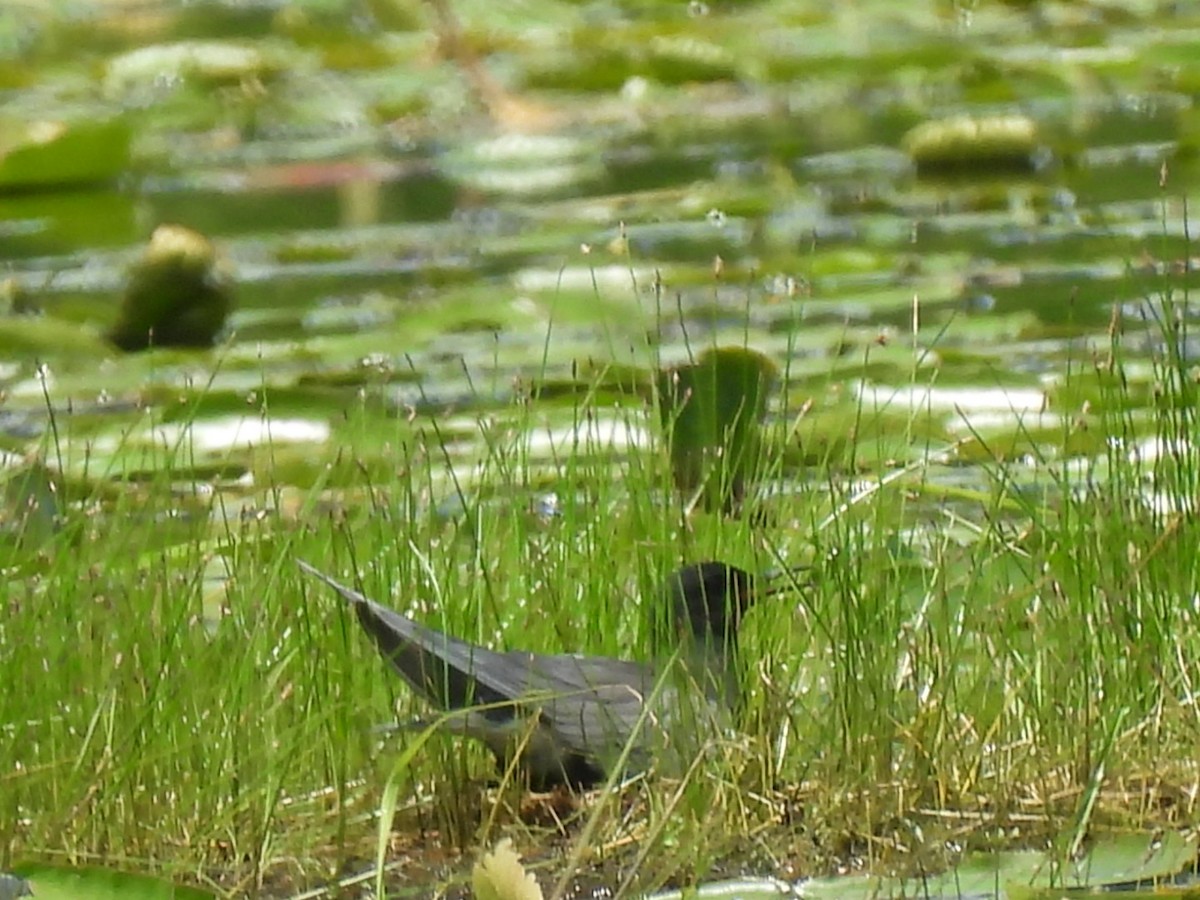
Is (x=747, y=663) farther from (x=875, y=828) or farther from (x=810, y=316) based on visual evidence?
(x=810, y=316)

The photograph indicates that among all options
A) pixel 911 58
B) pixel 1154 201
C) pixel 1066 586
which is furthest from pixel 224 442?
pixel 911 58

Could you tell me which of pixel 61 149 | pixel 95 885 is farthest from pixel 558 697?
pixel 61 149

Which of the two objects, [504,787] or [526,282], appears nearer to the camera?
[504,787]

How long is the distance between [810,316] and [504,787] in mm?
2010

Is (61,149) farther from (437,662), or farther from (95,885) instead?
(95,885)

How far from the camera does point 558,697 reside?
2.11 metres

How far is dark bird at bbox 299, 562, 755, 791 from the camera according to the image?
2.08 metres

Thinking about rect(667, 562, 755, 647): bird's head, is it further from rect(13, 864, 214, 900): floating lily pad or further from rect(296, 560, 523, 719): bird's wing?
rect(13, 864, 214, 900): floating lily pad

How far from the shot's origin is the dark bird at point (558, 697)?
2.08 m

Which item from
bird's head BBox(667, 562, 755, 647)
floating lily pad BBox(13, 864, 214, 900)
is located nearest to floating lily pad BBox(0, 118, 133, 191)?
bird's head BBox(667, 562, 755, 647)

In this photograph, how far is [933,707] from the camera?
82.7 inches

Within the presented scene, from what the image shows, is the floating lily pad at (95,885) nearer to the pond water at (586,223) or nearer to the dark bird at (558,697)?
the dark bird at (558,697)

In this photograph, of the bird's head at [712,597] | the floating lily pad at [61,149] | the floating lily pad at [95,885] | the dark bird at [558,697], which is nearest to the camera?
the floating lily pad at [95,885]

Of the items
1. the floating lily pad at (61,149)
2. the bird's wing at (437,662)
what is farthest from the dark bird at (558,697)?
the floating lily pad at (61,149)
